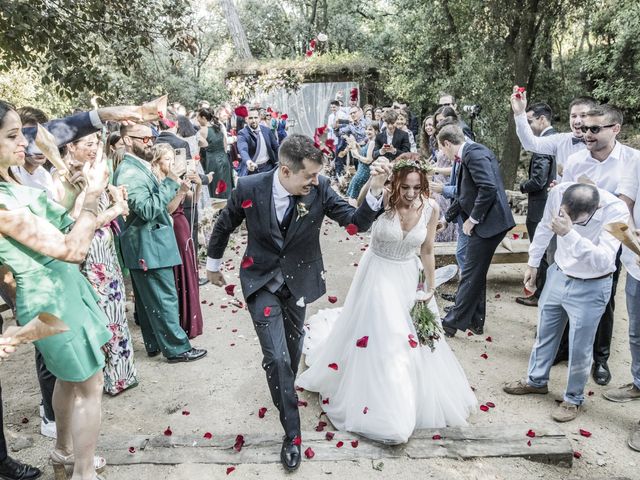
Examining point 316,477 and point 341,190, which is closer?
point 316,477

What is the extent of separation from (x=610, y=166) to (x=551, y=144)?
1257 millimetres

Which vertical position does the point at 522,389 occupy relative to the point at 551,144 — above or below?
below

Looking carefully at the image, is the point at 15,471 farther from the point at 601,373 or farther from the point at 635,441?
the point at 601,373

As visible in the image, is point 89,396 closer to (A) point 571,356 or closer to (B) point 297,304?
(B) point 297,304

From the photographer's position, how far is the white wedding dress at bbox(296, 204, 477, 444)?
3533mm

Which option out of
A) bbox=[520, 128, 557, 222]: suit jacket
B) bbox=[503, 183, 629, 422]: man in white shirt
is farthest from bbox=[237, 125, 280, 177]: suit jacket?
bbox=[503, 183, 629, 422]: man in white shirt

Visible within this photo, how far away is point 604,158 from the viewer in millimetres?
4188

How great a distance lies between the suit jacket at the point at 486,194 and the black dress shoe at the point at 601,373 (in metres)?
1.48

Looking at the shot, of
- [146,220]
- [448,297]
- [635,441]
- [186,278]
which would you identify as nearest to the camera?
[635,441]

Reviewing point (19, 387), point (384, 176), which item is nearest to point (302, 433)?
point (384, 176)

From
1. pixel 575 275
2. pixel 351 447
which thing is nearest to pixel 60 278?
pixel 351 447

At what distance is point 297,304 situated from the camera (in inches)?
139

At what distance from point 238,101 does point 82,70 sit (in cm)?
1196

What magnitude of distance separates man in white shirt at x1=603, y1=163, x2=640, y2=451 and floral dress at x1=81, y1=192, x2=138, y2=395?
4054 millimetres
